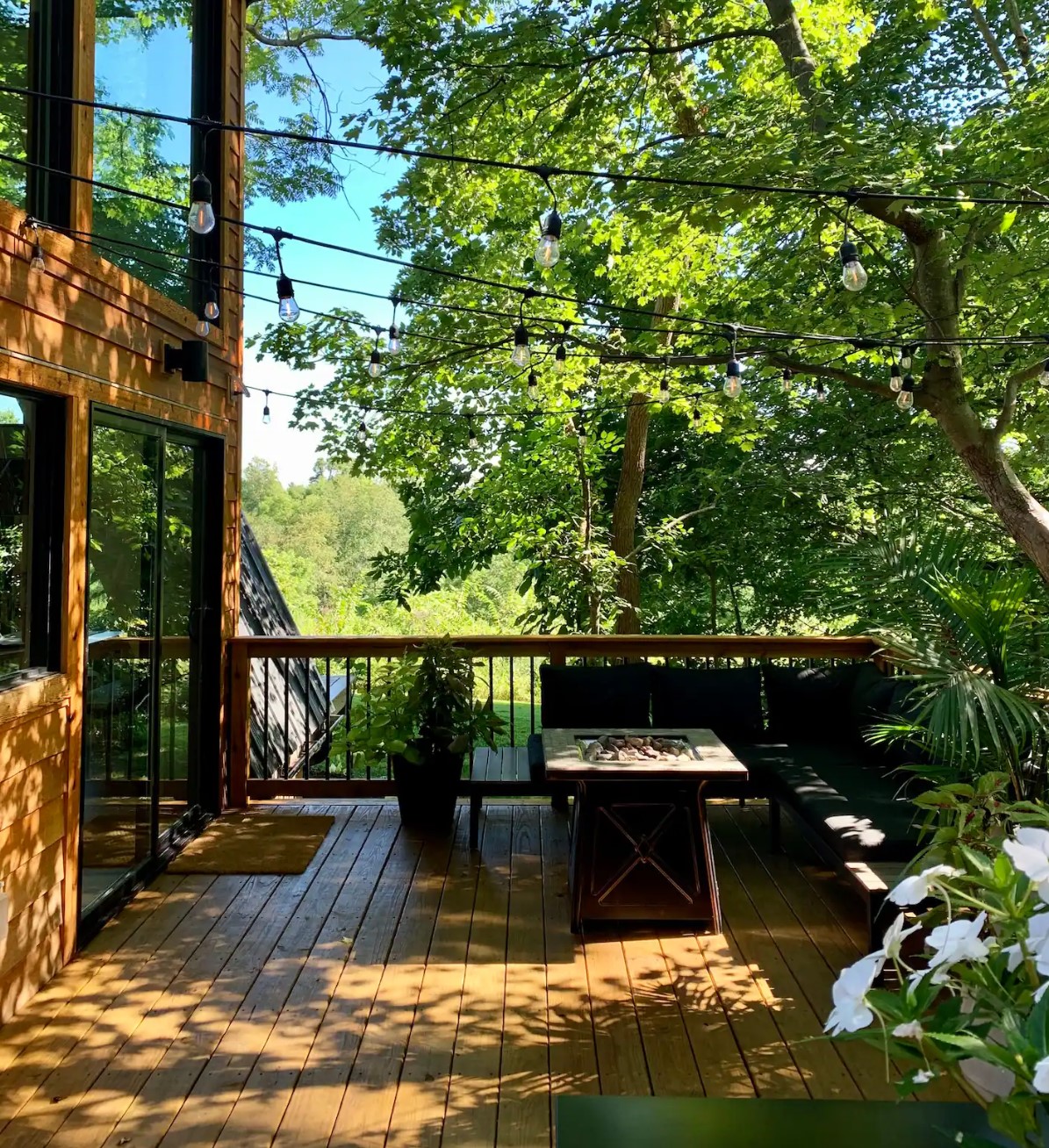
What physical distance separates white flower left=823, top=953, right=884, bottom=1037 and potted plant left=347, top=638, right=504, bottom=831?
3.97 m

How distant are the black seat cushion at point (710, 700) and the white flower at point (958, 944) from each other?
423 centimetres

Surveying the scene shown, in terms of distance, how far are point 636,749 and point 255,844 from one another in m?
1.94

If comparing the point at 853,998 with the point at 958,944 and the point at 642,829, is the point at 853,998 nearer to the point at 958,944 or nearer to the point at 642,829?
the point at 958,944

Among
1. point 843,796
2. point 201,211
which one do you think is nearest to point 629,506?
point 843,796

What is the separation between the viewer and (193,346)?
13.8 ft

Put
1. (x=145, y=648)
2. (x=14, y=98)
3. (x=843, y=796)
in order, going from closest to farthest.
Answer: (x=14, y=98), (x=843, y=796), (x=145, y=648)

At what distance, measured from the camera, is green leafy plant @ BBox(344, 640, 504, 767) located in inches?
185

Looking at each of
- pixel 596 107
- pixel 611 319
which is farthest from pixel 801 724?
pixel 611 319

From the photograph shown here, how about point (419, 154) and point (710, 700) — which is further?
point (710, 700)

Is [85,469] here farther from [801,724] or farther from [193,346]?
[801,724]

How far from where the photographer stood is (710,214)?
5598mm

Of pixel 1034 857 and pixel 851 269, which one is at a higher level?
pixel 851 269

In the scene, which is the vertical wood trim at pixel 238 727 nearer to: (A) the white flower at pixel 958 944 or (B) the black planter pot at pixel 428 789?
(B) the black planter pot at pixel 428 789

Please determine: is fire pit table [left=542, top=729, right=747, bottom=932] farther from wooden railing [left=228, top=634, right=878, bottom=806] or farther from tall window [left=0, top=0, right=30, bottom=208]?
tall window [left=0, top=0, right=30, bottom=208]
